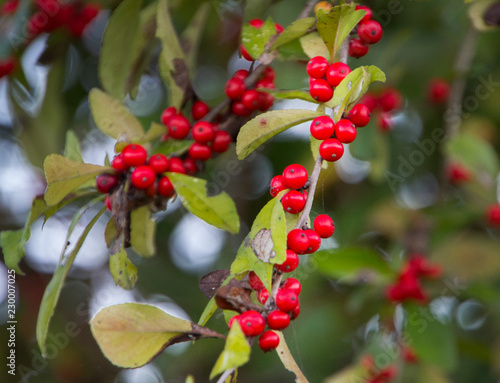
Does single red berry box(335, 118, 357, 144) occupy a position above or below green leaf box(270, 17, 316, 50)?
below

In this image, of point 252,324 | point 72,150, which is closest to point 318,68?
point 252,324

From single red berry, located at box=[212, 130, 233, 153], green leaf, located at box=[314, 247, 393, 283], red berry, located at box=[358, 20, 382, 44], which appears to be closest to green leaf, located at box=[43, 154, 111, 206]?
single red berry, located at box=[212, 130, 233, 153]

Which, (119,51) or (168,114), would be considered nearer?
(168,114)

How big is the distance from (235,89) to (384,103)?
1.07 meters

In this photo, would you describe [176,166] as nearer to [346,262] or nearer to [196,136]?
[196,136]

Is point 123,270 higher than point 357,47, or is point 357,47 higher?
point 357,47

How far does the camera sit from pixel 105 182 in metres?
1.08

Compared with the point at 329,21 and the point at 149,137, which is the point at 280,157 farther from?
the point at 329,21

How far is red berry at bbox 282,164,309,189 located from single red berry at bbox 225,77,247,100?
1.17 ft

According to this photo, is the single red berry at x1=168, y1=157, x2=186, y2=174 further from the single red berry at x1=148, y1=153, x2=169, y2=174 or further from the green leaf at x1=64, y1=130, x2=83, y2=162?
the green leaf at x1=64, y1=130, x2=83, y2=162

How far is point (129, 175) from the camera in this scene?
108 cm

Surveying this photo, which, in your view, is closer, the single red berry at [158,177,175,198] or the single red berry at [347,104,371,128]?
the single red berry at [347,104,371,128]

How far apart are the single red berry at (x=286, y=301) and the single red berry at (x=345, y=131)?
10.5 inches

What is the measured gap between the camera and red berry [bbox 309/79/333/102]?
0.92 m
